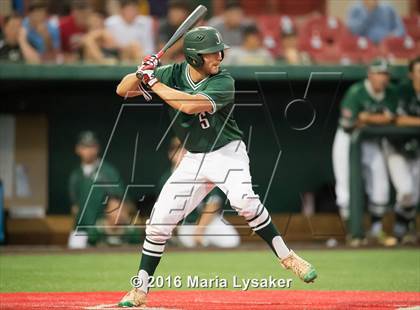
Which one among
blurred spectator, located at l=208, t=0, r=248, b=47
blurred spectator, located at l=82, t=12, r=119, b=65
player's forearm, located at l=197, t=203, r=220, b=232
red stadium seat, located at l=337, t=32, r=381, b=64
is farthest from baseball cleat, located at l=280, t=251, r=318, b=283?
red stadium seat, located at l=337, t=32, r=381, b=64

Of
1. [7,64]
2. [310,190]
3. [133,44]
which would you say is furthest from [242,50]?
[7,64]

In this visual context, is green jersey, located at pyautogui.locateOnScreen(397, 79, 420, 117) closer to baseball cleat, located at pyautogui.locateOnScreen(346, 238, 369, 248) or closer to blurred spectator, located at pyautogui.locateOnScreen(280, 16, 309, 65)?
blurred spectator, located at pyautogui.locateOnScreen(280, 16, 309, 65)

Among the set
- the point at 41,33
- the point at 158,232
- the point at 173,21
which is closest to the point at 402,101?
the point at 173,21

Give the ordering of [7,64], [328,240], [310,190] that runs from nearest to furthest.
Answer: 1. [7,64]
2. [328,240]
3. [310,190]

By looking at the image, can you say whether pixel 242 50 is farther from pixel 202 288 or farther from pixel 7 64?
pixel 202 288

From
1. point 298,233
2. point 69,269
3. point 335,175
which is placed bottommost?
point 298,233

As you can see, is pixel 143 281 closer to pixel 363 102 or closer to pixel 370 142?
pixel 363 102

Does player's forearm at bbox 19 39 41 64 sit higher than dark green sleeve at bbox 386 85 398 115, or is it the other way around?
player's forearm at bbox 19 39 41 64

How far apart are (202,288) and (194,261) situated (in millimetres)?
2128

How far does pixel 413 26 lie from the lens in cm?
1424

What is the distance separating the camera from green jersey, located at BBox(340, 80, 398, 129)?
38.1 ft

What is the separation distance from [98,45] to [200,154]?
583cm

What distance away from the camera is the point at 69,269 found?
9.06 metres

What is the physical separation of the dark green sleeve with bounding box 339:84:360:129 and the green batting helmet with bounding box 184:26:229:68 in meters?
5.43
